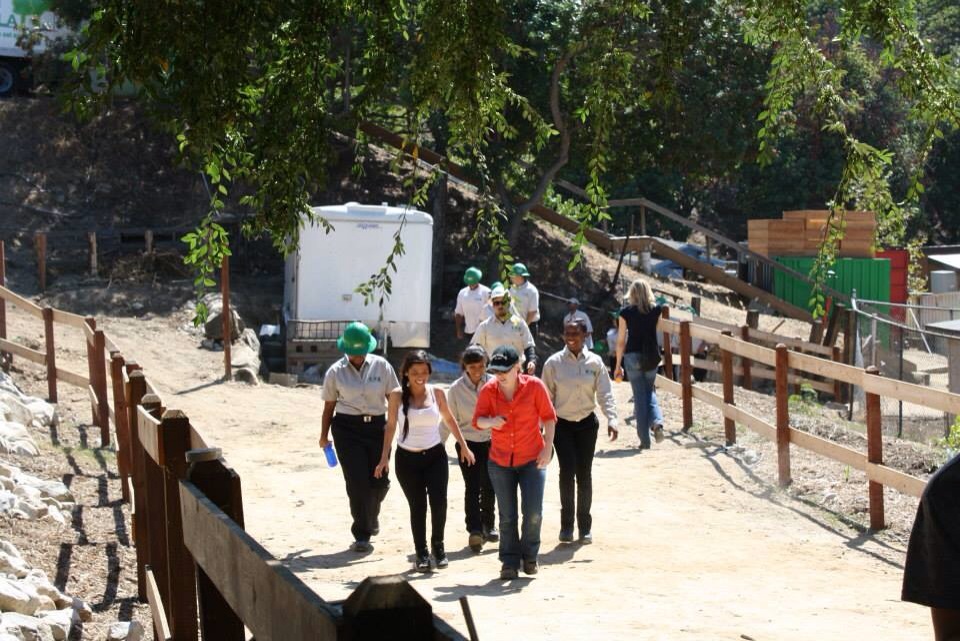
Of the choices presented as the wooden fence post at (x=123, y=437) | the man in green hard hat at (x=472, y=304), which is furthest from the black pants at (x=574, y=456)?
the man in green hard hat at (x=472, y=304)

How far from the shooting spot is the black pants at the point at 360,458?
28.6ft

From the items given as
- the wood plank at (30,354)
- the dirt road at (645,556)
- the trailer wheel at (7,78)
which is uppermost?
the trailer wheel at (7,78)

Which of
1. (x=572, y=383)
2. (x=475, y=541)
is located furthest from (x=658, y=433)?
(x=475, y=541)

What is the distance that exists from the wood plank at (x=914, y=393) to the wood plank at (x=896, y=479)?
1.73 ft

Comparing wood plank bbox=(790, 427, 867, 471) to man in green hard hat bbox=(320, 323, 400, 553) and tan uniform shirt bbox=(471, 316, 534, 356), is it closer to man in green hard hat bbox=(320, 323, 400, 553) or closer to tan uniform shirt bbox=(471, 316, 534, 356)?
tan uniform shirt bbox=(471, 316, 534, 356)

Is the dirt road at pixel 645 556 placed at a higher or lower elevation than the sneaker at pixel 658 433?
lower

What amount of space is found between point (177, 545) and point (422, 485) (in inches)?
170

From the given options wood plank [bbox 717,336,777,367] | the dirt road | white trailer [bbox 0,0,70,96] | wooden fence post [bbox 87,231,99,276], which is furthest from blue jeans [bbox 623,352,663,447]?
white trailer [bbox 0,0,70,96]

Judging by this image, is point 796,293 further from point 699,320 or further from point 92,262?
point 92,262

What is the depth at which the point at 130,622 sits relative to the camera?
6680mm

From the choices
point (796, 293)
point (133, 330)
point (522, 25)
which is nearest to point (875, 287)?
point (796, 293)

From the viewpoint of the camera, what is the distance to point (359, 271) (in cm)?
2058

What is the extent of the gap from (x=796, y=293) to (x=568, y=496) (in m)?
19.5

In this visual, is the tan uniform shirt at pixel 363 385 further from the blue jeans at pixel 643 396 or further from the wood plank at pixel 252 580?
the wood plank at pixel 252 580
